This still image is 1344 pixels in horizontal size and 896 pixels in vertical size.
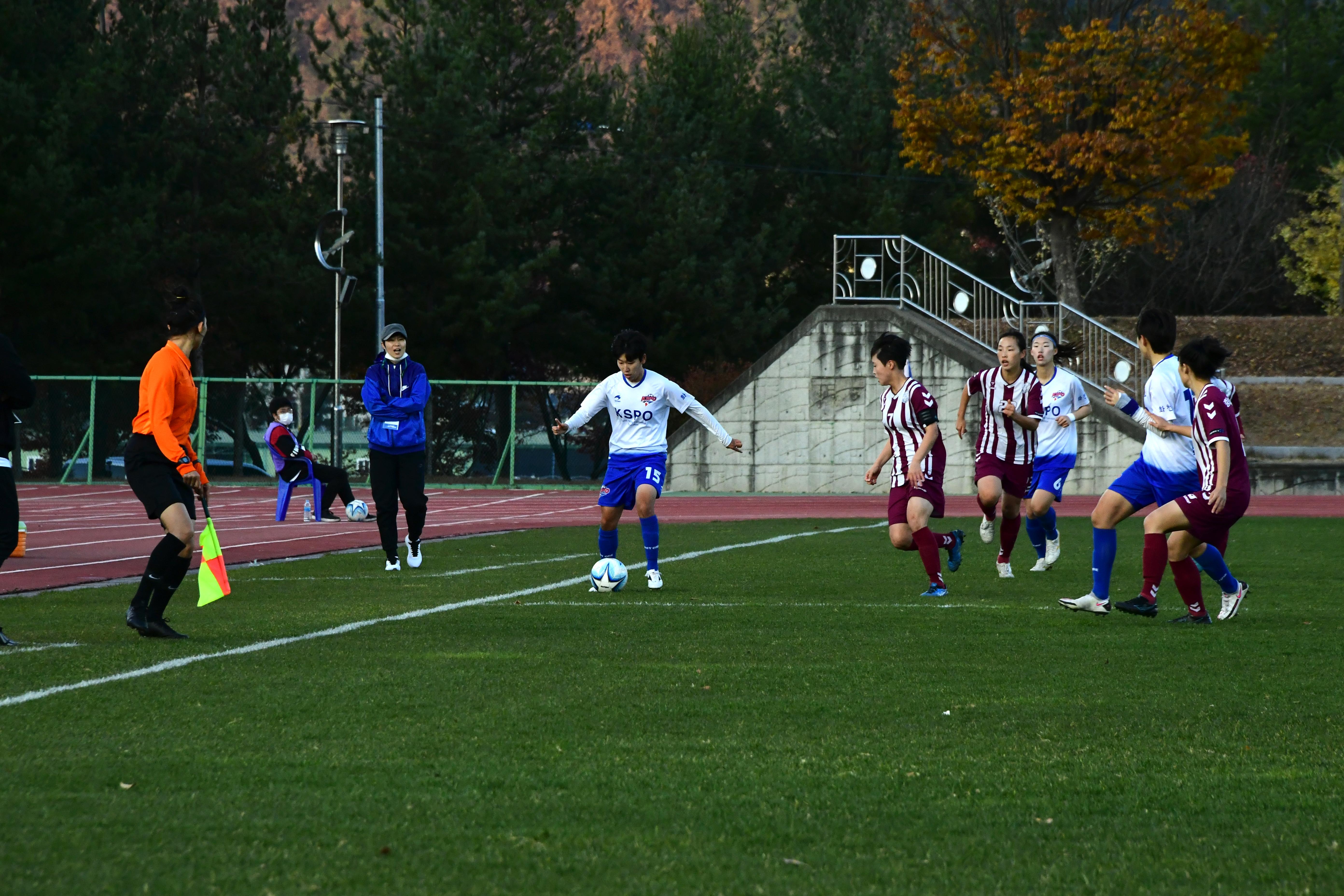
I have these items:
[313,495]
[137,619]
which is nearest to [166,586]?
[137,619]

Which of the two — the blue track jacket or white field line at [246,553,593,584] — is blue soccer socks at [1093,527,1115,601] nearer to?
white field line at [246,553,593,584]

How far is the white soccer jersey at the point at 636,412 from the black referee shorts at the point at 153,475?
3392mm

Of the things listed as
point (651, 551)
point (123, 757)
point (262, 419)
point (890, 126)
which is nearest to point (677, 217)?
point (890, 126)

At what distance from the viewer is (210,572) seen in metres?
8.60

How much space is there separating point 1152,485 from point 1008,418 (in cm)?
329

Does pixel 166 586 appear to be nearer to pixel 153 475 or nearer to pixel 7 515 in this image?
pixel 153 475

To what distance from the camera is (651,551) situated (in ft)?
38.3

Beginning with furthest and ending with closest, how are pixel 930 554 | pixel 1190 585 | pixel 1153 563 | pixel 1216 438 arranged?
pixel 930 554
pixel 1153 563
pixel 1190 585
pixel 1216 438

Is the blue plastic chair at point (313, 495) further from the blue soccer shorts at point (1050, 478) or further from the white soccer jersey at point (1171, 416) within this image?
the white soccer jersey at point (1171, 416)

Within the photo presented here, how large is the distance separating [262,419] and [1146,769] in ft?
95.6

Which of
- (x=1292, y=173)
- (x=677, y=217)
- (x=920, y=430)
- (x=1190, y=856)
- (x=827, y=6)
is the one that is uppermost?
(x=827, y=6)

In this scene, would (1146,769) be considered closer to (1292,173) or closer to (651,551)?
(651,551)

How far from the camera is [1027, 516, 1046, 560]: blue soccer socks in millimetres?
13367

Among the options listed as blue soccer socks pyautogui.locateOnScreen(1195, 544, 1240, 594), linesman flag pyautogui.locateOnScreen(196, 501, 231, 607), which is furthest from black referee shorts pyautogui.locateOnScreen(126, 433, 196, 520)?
blue soccer socks pyautogui.locateOnScreen(1195, 544, 1240, 594)
